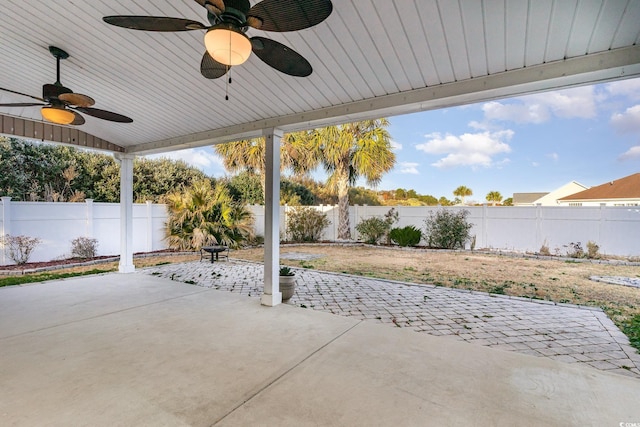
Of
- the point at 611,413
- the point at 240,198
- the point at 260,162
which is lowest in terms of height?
the point at 611,413

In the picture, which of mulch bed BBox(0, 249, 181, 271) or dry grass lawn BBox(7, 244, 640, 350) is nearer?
dry grass lawn BBox(7, 244, 640, 350)

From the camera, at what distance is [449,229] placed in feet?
31.7

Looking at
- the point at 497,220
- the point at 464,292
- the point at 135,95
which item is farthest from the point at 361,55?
the point at 497,220

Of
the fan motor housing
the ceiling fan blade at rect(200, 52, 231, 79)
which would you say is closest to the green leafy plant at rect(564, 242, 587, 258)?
the ceiling fan blade at rect(200, 52, 231, 79)

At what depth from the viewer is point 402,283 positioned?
18.1ft

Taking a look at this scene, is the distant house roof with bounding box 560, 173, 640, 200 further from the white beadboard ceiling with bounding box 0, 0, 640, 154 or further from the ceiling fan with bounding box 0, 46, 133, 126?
the ceiling fan with bounding box 0, 46, 133, 126

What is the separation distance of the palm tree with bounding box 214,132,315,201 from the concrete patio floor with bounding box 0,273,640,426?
28.0ft

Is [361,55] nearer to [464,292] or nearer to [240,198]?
[464,292]

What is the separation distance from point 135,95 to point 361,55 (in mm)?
2876

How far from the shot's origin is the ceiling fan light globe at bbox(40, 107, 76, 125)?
310 cm

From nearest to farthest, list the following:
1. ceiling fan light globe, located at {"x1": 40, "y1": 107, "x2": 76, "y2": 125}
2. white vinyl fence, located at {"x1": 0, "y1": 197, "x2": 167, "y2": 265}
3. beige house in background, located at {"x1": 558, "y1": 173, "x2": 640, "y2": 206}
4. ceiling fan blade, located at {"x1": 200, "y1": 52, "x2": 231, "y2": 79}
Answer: ceiling fan blade, located at {"x1": 200, "y1": 52, "x2": 231, "y2": 79}, ceiling fan light globe, located at {"x1": 40, "y1": 107, "x2": 76, "y2": 125}, white vinyl fence, located at {"x1": 0, "y1": 197, "x2": 167, "y2": 265}, beige house in background, located at {"x1": 558, "y1": 173, "x2": 640, "y2": 206}

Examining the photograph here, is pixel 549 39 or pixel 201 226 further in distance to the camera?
pixel 201 226

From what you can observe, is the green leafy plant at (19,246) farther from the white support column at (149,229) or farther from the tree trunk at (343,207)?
the tree trunk at (343,207)

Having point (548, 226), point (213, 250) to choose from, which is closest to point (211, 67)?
point (213, 250)
